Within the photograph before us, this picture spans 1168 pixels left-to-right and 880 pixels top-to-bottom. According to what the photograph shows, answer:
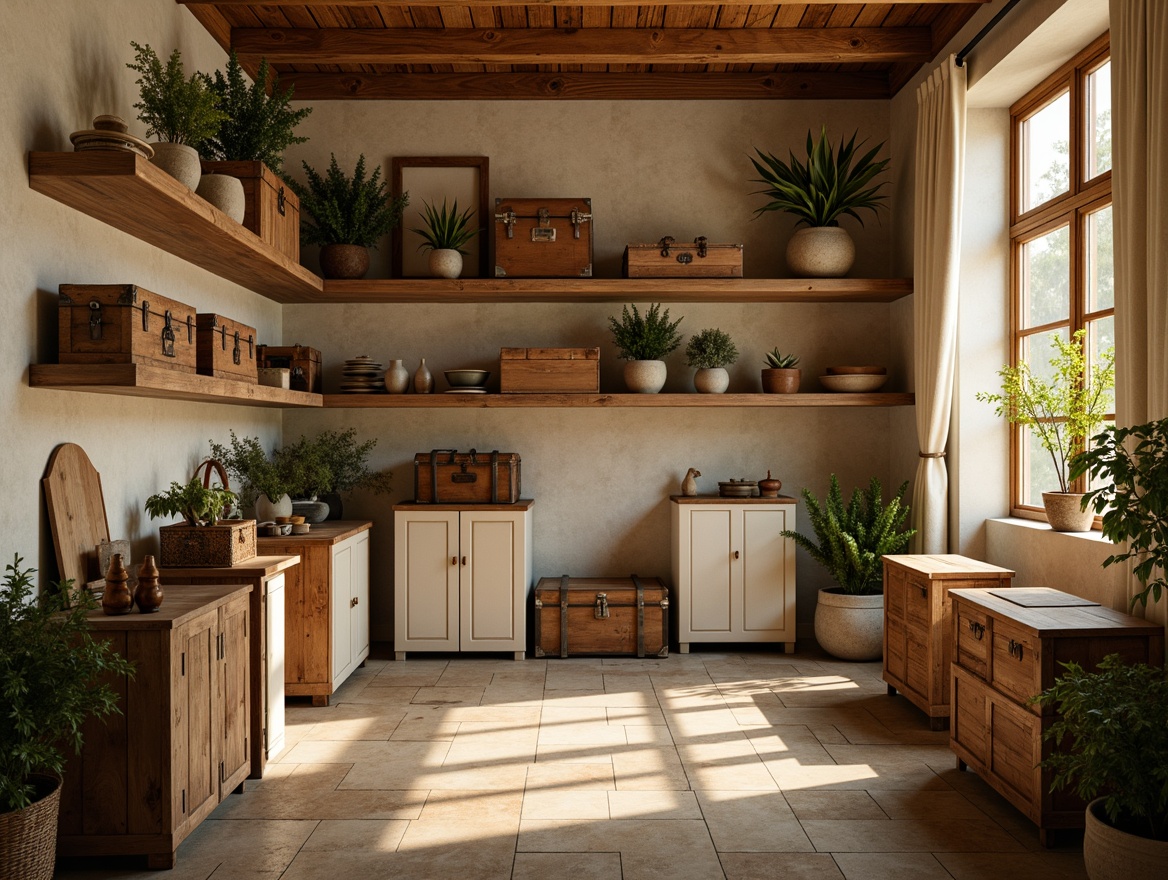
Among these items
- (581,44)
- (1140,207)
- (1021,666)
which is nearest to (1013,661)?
(1021,666)

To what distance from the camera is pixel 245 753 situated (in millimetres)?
3600

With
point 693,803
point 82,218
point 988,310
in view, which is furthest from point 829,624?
point 82,218

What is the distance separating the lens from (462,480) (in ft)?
18.9

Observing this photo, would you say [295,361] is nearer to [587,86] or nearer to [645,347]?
[645,347]

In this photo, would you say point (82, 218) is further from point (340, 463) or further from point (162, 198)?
point (340, 463)

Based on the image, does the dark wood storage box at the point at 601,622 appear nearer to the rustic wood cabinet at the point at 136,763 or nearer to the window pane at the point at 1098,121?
the rustic wood cabinet at the point at 136,763

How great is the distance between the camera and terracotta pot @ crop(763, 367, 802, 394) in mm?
5840

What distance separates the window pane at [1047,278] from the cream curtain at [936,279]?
14.3 inches

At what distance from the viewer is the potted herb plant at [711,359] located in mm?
5820

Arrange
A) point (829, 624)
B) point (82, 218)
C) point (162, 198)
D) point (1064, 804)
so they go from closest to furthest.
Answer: point (1064, 804) → point (162, 198) → point (82, 218) → point (829, 624)

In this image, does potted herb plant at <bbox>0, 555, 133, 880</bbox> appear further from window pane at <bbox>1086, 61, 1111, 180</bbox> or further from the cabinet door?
window pane at <bbox>1086, 61, 1111, 180</bbox>

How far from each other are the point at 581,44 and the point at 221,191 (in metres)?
2.59

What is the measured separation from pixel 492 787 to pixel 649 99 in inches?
179

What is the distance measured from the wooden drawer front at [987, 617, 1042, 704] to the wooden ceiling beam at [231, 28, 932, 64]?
12.0ft
